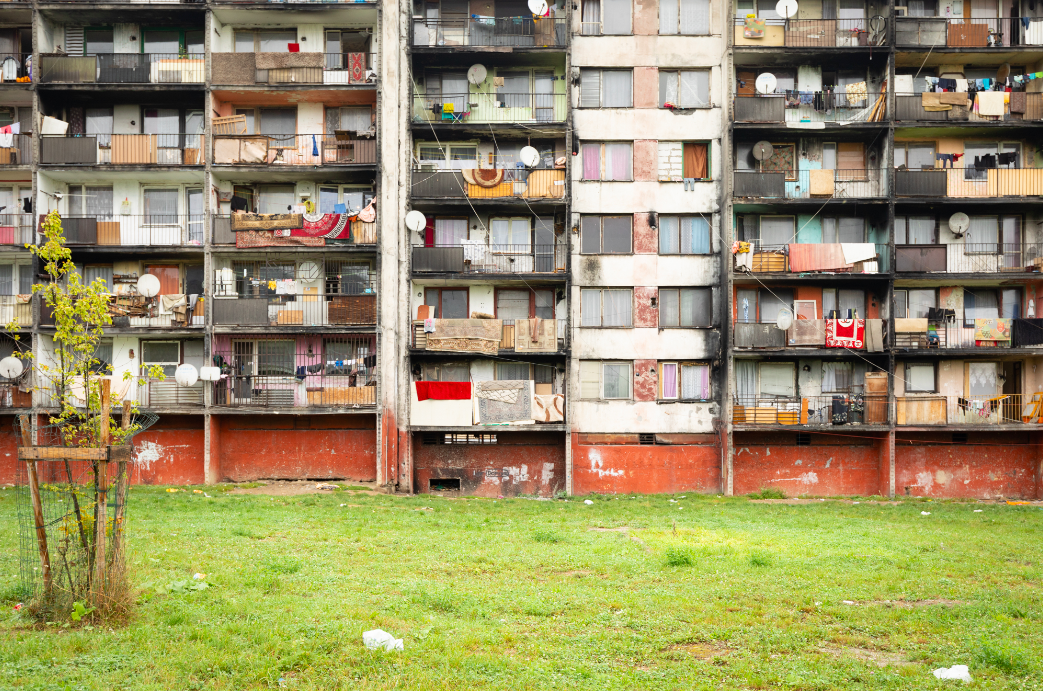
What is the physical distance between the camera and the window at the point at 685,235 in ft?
110

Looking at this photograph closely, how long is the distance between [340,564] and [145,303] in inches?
829

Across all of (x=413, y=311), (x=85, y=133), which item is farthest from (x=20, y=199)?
(x=413, y=311)

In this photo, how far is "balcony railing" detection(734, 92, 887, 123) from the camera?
3238 centimetres

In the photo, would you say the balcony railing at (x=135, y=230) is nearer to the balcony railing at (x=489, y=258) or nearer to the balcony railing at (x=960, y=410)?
the balcony railing at (x=489, y=258)

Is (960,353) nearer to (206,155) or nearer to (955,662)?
(955,662)

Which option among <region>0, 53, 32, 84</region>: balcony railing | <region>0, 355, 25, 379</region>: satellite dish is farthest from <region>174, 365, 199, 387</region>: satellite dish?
<region>0, 53, 32, 84</region>: balcony railing

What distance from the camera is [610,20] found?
33.9 metres

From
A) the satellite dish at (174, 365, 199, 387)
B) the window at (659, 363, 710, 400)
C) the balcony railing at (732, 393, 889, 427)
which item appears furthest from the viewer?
the window at (659, 363, 710, 400)

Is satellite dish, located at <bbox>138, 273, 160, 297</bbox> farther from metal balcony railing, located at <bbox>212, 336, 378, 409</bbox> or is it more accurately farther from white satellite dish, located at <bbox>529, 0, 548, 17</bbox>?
white satellite dish, located at <bbox>529, 0, 548, 17</bbox>

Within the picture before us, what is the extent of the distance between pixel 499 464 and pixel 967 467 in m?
18.4

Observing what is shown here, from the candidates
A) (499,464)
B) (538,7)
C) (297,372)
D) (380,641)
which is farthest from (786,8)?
(380,641)

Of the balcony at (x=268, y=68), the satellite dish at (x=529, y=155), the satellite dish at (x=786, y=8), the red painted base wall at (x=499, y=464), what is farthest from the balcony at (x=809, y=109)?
the red painted base wall at (x=499, y=464)

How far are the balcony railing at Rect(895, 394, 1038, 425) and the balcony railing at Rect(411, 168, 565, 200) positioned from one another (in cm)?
1556

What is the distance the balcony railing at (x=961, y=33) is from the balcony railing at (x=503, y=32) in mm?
13381
